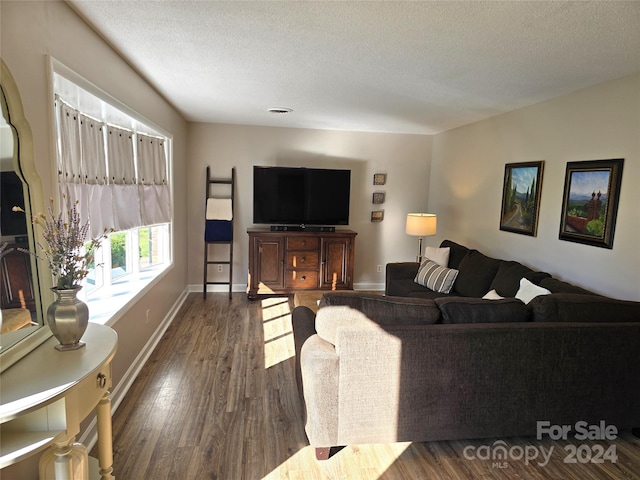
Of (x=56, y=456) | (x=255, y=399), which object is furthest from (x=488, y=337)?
(x=56, y=456)

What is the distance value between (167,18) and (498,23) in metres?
1.76

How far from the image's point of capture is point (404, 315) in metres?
2.05

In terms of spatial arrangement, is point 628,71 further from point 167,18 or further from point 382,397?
point 167,18

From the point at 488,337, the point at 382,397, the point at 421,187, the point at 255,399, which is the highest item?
the point at 421,187

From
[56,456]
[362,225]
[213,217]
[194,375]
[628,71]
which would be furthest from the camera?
[362,225]

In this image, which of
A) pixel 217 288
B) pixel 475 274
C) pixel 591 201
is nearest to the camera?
pixel 591 201

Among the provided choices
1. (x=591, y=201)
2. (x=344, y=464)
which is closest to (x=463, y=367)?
(x=344, y=464)

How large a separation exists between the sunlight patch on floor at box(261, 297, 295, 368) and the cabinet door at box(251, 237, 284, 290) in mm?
261

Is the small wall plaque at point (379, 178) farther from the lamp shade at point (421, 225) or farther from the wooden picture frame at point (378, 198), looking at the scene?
the lamp shade at point (421, 225)

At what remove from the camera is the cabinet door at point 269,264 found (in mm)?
5023

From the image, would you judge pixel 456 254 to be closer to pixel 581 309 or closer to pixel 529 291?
pixel 529 291

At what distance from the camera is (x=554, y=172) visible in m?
3.34

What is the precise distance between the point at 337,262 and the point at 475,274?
1.93 m

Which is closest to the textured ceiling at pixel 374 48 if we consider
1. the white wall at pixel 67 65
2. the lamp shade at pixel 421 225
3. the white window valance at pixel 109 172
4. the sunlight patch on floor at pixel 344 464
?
the white wall at pixel 67 65
